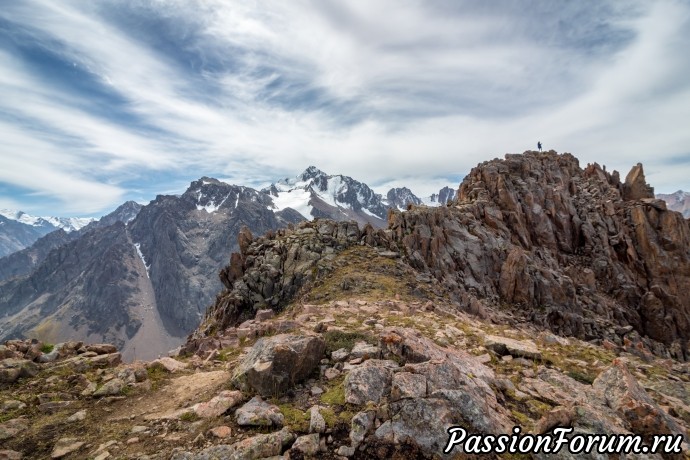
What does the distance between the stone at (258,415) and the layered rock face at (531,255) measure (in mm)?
24304

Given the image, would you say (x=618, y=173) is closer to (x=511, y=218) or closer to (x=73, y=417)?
(x=511, y=218)

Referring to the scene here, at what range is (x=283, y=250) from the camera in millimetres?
41250

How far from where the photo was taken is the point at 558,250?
5772 cm

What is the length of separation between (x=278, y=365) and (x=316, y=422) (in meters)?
2.89

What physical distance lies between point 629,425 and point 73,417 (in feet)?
53.3

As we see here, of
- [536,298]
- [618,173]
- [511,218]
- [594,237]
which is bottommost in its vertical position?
[536,298]

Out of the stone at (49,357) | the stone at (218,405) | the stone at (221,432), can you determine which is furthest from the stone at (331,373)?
the stone at (49,357)

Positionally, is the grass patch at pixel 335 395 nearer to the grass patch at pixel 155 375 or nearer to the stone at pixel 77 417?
the grass patch at pixel 155 375

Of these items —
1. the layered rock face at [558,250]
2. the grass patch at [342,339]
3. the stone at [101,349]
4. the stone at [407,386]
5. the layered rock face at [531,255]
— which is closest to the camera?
the stone at [407,386]

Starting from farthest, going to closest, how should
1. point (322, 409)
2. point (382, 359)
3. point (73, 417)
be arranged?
Answer: point (382, 359)
point (73, 417)
point (322, 409)

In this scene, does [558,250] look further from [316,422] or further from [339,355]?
[316,422]

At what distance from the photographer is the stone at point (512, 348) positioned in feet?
48.3

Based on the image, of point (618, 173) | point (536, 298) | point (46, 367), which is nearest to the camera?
point (46, 367)

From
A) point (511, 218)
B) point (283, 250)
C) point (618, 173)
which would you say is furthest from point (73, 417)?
point (618, 173)
